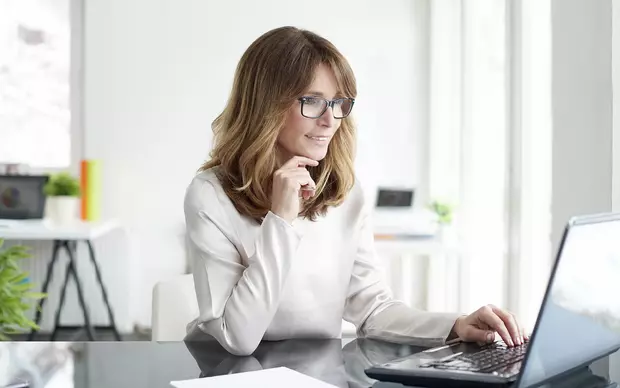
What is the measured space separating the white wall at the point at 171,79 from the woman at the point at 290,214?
352 centimetres

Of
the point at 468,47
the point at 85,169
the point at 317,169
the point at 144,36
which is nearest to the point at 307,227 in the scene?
the point at 317,169

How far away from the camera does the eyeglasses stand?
6.25 feet

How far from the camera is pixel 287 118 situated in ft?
6.42

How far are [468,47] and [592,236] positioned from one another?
3.76m

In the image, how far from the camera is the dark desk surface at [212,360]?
4.38 feet

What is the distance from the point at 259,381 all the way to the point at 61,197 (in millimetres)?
3852

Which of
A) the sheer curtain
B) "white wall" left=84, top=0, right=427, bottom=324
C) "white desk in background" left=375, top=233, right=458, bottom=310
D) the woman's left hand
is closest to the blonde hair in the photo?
the woman's left hand

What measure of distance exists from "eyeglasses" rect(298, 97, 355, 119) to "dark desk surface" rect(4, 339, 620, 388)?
501 millimetres

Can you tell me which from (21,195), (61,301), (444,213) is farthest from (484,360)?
(61,301)

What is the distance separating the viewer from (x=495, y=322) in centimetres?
155

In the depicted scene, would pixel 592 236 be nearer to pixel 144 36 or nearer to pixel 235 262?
pixel 235 262

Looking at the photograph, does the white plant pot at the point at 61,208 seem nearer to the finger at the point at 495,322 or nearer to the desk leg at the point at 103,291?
the desk leg at the point at 103,291

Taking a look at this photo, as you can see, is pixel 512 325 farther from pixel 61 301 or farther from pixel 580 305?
pixel 61 301

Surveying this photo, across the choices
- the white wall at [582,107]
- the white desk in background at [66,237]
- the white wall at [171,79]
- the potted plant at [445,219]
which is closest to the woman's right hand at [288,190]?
the white wall at [582,107]
